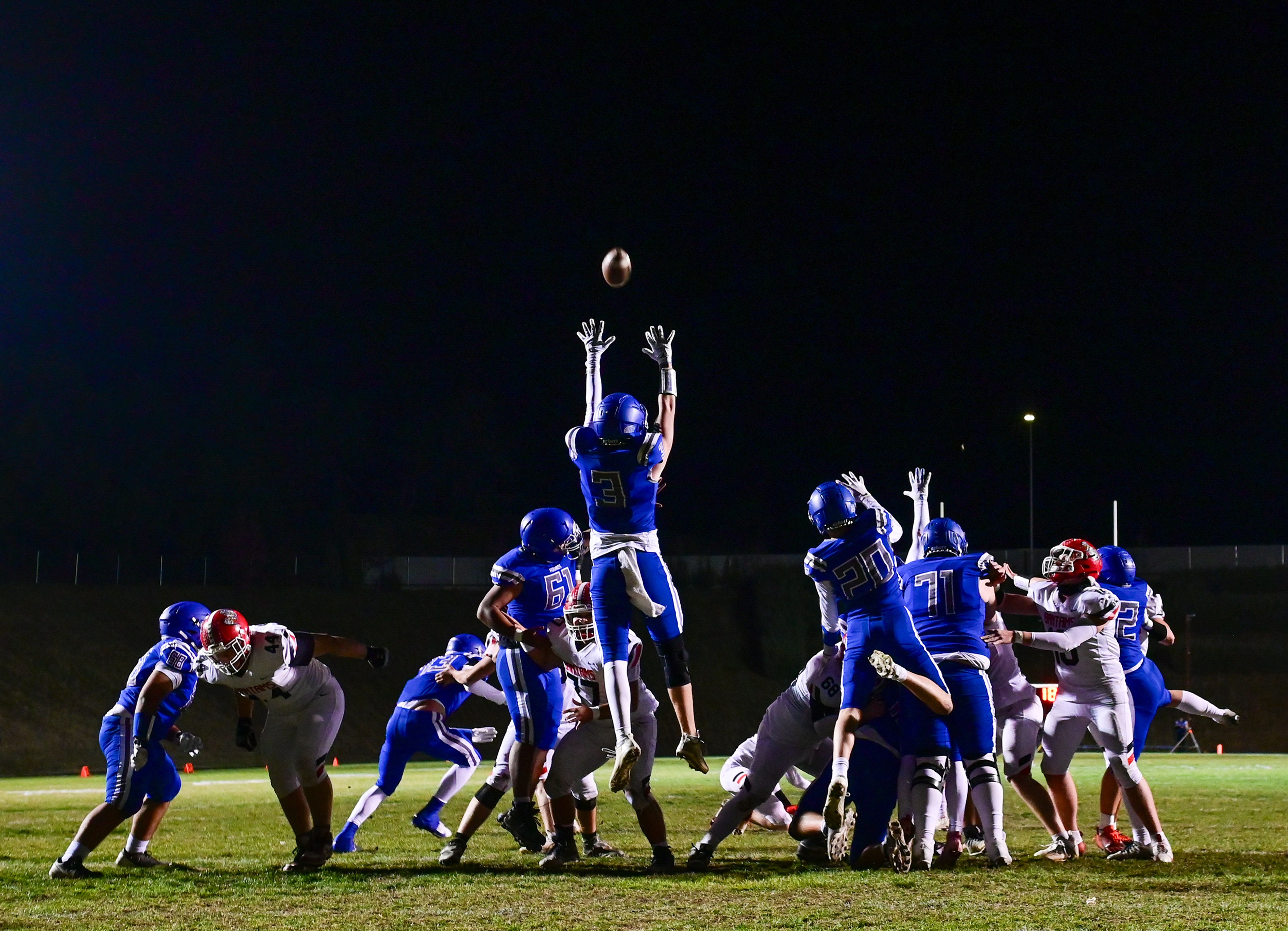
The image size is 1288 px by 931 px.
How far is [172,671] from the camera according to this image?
359 inches

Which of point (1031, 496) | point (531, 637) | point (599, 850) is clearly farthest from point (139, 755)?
point (1031, 496)

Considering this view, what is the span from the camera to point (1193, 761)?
26812mm

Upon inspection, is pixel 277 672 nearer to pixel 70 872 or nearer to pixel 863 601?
pixel 70 872

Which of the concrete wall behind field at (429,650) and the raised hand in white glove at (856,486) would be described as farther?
the concrete wall behind field at (429,650)

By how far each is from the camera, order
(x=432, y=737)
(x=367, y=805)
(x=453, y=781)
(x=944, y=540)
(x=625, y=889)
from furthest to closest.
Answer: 1. (x=432, y=737)
2. (x=453, y=781)
3. (x=367, y=805)
4. (x=944, y=540)
5. (x=625, y=889)

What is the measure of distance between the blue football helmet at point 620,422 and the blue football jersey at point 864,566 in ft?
4.66

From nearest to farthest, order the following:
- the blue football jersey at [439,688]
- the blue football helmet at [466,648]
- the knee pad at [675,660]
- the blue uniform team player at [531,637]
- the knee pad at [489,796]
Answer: the knee pad at [675,660] → the blue uniform team player at [531,637] → the knee pad at [489,796] → the blue football jersey at [439,688] → the blue football helmet at [466,648]

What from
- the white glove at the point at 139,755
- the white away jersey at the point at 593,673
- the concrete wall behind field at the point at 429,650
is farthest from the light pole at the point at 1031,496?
the white glove at the point at 139,755

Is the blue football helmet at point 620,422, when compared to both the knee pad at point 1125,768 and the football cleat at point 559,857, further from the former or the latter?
the knee pad at point 1125,768

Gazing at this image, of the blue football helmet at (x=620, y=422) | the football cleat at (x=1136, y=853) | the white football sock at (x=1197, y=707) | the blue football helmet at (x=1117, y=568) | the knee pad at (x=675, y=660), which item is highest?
the blue football helmet at (x=620, y=422)

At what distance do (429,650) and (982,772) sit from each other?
119 feet

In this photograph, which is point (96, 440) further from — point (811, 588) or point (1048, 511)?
point (1048, 511)

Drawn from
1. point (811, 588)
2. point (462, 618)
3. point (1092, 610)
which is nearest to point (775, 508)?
point (811, 588)

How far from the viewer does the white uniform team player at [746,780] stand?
32.7ft
